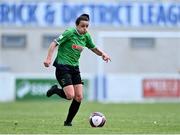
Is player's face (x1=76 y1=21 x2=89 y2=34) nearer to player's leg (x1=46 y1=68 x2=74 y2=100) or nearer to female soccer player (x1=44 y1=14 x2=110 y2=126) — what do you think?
female soccer player (x1=44 y1=14 x2=110 y2=126)

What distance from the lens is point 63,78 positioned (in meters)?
16.2

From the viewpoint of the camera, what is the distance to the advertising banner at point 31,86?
37281 millimetres

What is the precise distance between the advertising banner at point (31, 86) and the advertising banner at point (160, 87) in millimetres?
2721

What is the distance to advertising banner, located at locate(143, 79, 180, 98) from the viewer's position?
3747 centimetres

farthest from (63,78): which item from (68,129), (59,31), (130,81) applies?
(59,31)

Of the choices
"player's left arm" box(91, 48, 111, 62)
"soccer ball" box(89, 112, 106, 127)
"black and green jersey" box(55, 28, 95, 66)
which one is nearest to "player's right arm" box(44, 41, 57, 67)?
"black and green jersey" box(55, 28, 95, 66)

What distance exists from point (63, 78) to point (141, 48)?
33.8 meters

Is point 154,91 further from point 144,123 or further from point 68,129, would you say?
point 68,129

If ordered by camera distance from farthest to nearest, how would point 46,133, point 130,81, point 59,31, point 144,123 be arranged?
point 59,31, point 130,81, point 144,123, point 46,133

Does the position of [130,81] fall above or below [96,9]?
below

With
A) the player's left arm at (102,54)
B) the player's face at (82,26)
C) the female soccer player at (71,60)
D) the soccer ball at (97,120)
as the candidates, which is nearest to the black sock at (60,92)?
the female soccer player at (71,60)

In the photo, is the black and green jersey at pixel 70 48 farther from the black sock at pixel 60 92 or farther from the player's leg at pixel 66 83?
the black sock at pixel 60 92

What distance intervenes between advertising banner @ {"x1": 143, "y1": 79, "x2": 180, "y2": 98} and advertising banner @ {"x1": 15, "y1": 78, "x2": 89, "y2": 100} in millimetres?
2721

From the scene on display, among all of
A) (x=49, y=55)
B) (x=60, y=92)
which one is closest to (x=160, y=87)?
(x=60, y=92)
